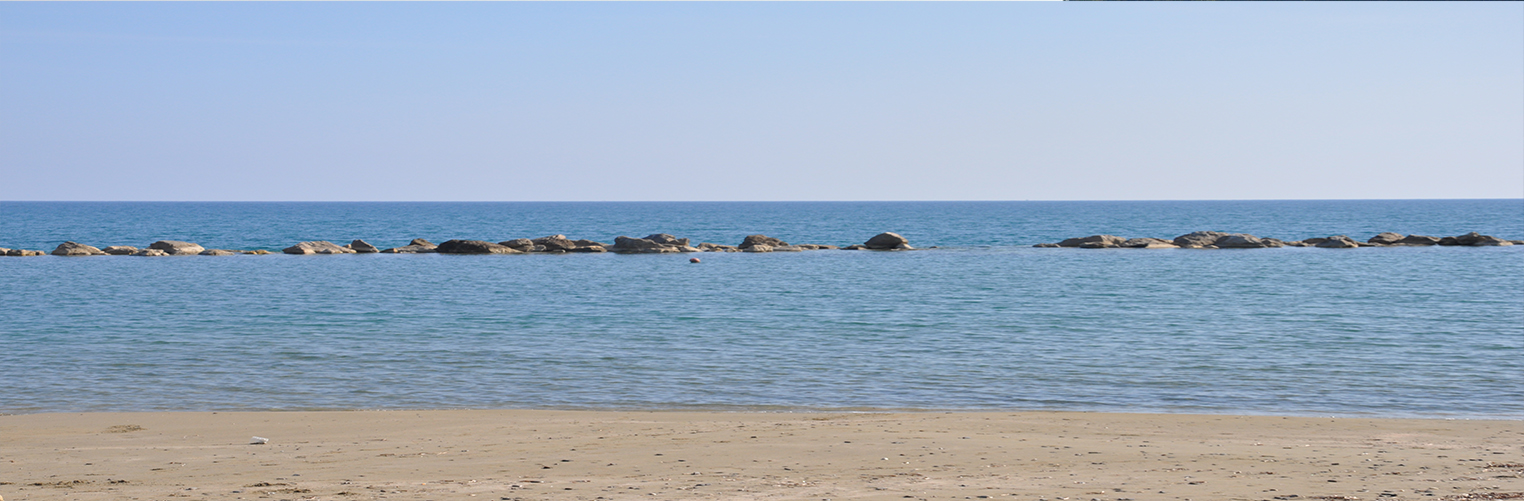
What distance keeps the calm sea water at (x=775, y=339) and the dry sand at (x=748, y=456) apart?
6.25 ft

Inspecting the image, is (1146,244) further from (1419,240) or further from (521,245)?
(521,245)

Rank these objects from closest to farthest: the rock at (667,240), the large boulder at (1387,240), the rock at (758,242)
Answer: the rock at (667,240) → the rock at (758,242) → the large boulder at (1387,240)

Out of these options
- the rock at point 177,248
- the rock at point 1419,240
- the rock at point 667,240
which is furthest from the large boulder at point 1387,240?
the rock at point 177,248

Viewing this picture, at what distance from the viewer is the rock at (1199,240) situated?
6912cm

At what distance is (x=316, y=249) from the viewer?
217 ft

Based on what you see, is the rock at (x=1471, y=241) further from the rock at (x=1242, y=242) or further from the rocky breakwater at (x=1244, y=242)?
the rock at (x=1242, y=242)

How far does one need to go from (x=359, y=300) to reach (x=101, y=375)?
1587 cm

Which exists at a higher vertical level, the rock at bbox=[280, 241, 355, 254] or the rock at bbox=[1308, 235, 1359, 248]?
the rock at bbox=[1308, 235, 1359, 248]

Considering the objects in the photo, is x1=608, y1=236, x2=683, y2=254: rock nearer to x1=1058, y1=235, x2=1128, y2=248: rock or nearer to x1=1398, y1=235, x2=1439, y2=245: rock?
x1=1058, y1=235, x2=1128, y2=248: rock

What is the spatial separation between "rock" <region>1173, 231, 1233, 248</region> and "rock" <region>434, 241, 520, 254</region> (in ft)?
134

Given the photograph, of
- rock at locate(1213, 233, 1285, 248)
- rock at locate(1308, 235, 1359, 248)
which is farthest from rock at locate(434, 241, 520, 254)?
rock at locate(1308, 235, 1359, 248)

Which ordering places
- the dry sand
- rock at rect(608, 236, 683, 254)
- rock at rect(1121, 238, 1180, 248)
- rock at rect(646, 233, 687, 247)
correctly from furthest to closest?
rock at rect(1121, 238, 1180, 248)
rock at rect(646, 233, 687, 247)
rock at rect(608, 236, 683, 254)
the dry sand

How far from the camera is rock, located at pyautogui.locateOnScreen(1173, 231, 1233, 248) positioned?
6912cm

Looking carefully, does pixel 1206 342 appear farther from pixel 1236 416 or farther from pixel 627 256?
pixel 627 256
